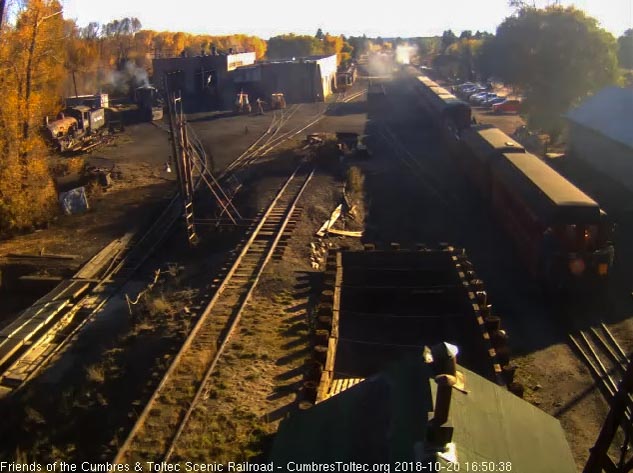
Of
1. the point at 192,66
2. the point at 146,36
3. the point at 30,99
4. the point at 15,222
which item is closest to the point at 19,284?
the point at 15,222

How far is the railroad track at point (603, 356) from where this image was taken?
10.0 metres

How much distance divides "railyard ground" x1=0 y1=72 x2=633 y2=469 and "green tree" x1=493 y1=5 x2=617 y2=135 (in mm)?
10570

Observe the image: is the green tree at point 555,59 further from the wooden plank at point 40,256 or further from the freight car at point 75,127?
the wooden plank at point 40,256

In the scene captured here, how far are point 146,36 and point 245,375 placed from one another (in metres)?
129

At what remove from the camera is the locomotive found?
41.5 ft

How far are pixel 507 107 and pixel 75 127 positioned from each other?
107 ft

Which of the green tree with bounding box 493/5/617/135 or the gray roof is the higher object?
the green tree with bounding box 493/5/617/135

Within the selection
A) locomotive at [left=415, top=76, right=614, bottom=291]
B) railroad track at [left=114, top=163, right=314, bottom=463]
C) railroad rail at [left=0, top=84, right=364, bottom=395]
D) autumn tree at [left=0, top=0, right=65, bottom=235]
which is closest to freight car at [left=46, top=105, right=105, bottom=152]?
autumn tree at [left=0, top=0, right=65, bottom=235]

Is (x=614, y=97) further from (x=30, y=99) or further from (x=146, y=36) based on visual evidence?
(x=146, y=36)

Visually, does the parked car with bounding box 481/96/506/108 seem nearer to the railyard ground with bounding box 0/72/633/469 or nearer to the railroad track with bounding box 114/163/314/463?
the railyard ground with bounding box 0/72/633/469

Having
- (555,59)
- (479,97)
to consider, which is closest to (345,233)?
(555,59)

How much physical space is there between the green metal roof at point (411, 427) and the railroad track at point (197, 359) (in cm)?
427

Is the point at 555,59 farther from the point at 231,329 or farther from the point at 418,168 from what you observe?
the point at 231,329

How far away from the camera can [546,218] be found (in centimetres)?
1302
